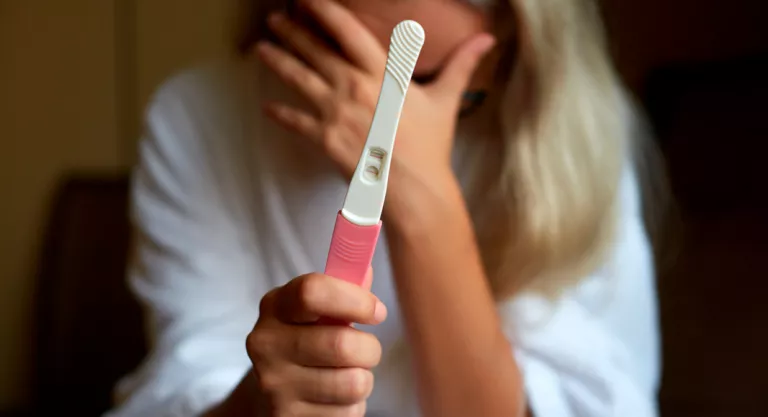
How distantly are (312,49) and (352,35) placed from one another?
0.14ft

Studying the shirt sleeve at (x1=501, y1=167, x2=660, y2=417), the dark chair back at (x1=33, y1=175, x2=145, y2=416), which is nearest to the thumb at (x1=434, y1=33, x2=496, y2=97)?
the shirt sleeve at (x1=501, y1=167, x2=660, y2=417)

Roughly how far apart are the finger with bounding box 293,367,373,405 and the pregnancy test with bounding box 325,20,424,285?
59mm

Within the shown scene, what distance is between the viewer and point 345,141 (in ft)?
1.17

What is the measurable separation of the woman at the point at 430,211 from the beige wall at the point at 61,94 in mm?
281

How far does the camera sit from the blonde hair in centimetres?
Answer: 39

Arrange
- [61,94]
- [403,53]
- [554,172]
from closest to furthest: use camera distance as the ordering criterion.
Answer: [403,53], [554,172], [61,94]

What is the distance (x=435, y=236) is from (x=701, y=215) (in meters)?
0.39

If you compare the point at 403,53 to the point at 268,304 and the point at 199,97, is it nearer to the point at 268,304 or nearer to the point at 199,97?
the point at 268,304

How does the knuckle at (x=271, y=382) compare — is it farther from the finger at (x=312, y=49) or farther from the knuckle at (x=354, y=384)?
the finger at (x=312, y=49)

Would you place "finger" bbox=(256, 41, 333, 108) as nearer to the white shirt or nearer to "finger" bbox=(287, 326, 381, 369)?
the white shirt

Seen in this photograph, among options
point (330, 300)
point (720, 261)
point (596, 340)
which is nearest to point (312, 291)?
point (330, 300)

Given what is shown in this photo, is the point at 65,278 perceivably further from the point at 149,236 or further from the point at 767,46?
the point at 767,46

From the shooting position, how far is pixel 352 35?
337 mm

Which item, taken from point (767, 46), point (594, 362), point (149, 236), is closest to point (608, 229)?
point (594, 362)
